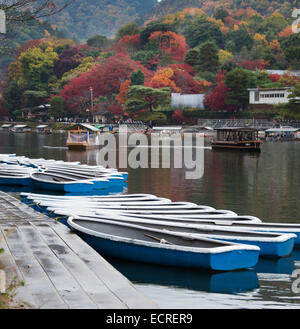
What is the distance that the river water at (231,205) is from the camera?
1225 centimetres

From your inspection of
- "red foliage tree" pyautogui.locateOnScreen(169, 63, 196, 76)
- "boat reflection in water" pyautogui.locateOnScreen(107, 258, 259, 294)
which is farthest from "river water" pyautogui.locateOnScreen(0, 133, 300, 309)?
"red foliage tree" pyautogui.locateOnScreen(169, 63, 196, 76)

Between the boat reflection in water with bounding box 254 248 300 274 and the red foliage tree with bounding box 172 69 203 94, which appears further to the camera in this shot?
the red foliage tree with bounding box 172 69 203 94

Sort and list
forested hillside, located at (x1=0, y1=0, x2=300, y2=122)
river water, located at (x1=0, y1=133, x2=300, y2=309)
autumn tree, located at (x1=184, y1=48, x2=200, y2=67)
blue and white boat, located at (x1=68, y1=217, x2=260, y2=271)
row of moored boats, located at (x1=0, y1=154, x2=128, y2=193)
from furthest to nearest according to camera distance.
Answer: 1. autumn tree, located at (x1=184, y1=48, x2=200, y2=67)
2. forested hillside, located at (x1=0, y1=0, x2=300, y2=122)
3. row of moored boats, located at (x1=0, y1=154, x2=128, y2=193)
4. blue and white boat, located at (x1=68, y1=217, x2=260, y2=271)
5. river water, located at (x1=0, y1=133, x2=300, y2=309)

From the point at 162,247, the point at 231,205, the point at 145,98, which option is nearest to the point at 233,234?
the point at 162,247

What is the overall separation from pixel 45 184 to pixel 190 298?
1700 centimetres

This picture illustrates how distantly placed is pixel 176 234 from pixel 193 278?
1.41 m

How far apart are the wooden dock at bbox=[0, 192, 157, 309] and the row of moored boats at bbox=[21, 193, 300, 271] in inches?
54.6

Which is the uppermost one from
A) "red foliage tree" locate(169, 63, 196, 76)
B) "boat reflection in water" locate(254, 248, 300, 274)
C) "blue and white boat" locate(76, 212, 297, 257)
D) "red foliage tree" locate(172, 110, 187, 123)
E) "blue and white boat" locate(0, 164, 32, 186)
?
"red foliage tree" locate(169, 63, 196, 76)

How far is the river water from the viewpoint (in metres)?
12.2

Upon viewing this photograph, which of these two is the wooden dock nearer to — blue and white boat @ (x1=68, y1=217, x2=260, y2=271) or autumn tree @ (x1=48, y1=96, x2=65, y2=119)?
blue and white boat @ (x1=68, y1=217, x2=260, y2=271)

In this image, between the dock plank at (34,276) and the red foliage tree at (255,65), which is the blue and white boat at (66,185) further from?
the red foliage tree at (255,65)

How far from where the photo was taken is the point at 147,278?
1337 centimetres

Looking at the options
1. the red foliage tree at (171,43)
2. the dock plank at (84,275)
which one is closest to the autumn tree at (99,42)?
the red foliage tree at (171,43)

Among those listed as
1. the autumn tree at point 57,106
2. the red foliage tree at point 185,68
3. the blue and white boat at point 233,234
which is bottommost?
the blue and white boat at point 233,234
